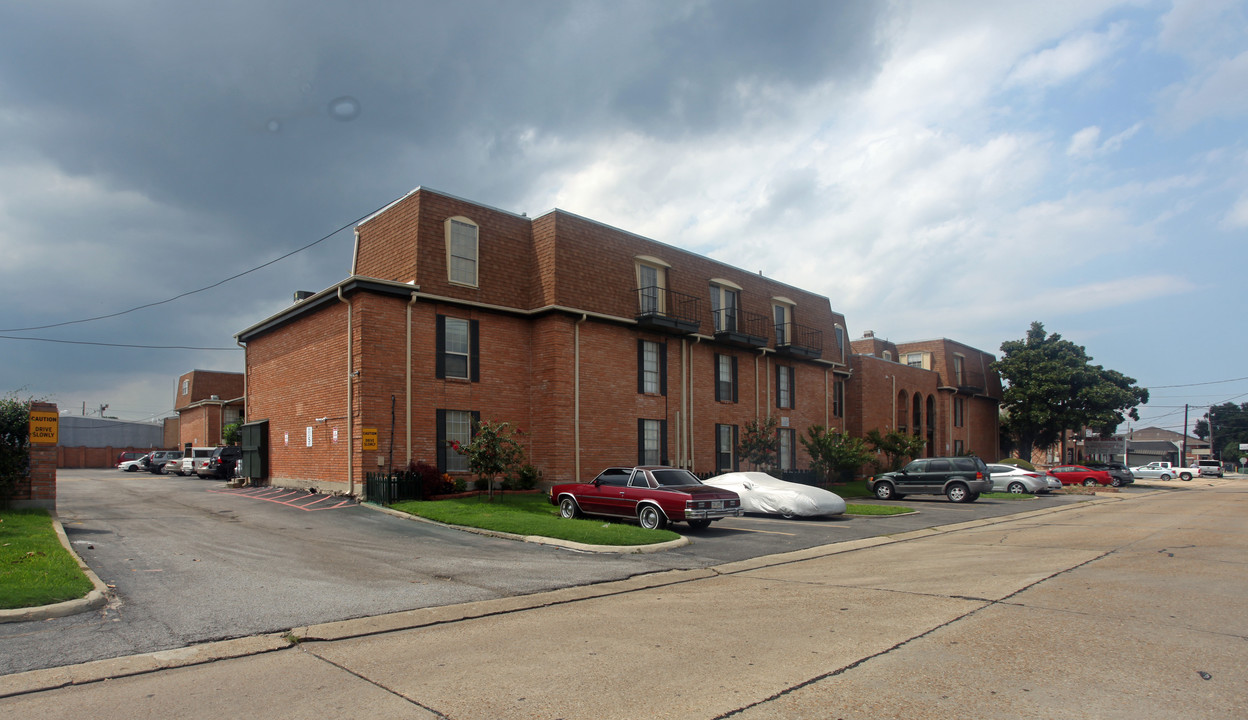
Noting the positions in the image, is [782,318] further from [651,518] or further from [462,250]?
[651,518]

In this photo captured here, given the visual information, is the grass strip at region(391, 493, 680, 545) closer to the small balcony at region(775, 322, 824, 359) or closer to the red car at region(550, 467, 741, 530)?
the red car at region(550, 467, 741, 530)

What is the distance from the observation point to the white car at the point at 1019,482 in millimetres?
33781

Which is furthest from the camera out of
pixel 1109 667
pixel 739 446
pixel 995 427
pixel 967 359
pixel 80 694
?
pixel 995 427

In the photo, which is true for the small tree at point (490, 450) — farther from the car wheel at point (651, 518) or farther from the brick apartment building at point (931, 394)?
the brick apartment building at point (931, 394)

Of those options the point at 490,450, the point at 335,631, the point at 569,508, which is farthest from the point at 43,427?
the point at 335,631

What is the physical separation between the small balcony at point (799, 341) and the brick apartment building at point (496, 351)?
3442 mm

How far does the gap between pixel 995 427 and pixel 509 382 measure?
46.7m

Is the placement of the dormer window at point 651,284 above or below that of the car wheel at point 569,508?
above

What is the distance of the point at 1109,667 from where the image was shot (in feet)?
19.1

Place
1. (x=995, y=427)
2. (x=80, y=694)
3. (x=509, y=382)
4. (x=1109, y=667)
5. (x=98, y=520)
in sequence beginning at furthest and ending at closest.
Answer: (x=995, y=427)
(x=509, y=382)
(x=98, y=520)
(x=1109, y=667)
(x=80, y=694)

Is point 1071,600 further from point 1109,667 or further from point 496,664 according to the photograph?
point 496,664

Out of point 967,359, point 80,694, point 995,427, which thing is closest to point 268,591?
point 80,694

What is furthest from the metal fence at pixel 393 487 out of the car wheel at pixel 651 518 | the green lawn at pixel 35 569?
the green lawn at pixel 35 569

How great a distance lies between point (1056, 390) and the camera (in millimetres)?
52312
